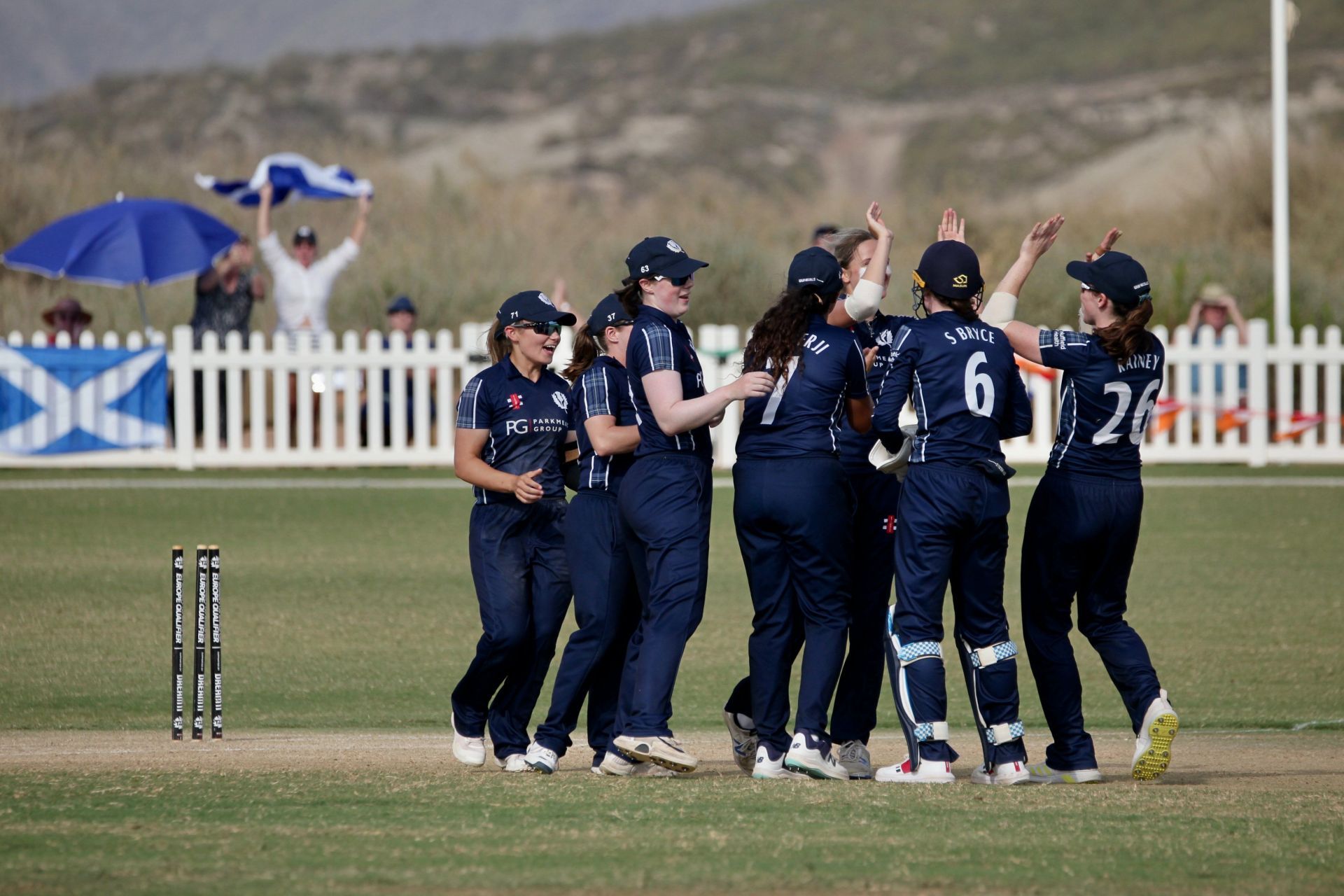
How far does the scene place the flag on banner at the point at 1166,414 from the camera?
1864 cm

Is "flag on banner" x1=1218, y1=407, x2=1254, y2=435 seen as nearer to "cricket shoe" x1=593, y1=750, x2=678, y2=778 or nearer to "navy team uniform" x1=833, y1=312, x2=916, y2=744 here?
"navy team uniform" x1=833, y1=312, x2=916, y2=744

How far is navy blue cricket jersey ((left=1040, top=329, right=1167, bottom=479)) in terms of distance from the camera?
7.04 meters

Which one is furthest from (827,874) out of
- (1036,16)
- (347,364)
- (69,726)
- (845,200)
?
(1036,16)

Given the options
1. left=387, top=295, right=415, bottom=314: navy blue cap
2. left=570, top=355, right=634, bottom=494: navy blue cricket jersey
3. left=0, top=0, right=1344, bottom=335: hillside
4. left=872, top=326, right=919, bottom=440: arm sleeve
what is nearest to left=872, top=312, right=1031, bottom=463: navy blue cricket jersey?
left=872, top=326, right=919, bottom=440: arm sleeve

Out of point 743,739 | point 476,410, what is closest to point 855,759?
point 743,739

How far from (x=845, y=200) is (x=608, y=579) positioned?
3020 centimetres

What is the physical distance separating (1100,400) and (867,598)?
4.14 ft

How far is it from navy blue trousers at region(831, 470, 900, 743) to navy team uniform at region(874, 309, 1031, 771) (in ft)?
0.97

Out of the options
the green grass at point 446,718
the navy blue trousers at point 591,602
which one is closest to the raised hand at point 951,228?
the navy blue trousers at point 591,602

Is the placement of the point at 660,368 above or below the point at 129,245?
below

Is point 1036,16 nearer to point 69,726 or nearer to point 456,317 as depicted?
point 456,317

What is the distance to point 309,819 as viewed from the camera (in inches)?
234

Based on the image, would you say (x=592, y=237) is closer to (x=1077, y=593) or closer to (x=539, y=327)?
(x=539, y=327)

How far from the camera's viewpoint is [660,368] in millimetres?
7000
